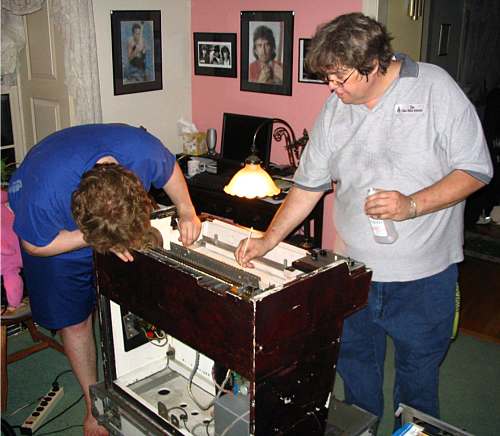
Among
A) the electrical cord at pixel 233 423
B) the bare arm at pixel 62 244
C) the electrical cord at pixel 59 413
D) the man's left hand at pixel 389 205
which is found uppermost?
the man's left hand at pixel 389 205

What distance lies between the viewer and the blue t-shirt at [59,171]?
1.89 m

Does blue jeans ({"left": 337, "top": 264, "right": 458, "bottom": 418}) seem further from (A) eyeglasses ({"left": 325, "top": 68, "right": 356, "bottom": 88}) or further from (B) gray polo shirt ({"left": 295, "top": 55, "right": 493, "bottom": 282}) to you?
(A) eyeglasses ({"left": 325, "top": 68, "right": 356, "bottom": 88})


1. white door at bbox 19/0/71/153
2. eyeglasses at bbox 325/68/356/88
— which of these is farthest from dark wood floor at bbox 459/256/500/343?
white door at bbox 19/0/71/153

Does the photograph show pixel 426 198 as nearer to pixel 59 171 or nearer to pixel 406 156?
pixel 406 156

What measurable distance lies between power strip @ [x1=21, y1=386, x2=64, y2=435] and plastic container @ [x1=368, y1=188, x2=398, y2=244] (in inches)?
→ 67.5

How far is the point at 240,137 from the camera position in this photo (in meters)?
4.05

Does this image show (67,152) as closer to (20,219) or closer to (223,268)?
(20,219)

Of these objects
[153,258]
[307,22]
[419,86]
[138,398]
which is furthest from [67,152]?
[307,22]

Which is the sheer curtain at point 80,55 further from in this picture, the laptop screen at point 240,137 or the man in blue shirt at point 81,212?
the man in blue shirt at point 81,212

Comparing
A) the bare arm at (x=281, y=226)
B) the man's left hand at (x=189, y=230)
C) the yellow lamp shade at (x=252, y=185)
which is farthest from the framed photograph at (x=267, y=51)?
the man's left hand at (x=189, y=230)

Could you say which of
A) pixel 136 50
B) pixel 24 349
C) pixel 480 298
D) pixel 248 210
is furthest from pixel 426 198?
pixel 136 50

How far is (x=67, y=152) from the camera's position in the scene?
1.92 meters

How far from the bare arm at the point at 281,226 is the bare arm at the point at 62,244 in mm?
586

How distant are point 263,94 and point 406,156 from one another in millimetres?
2592
